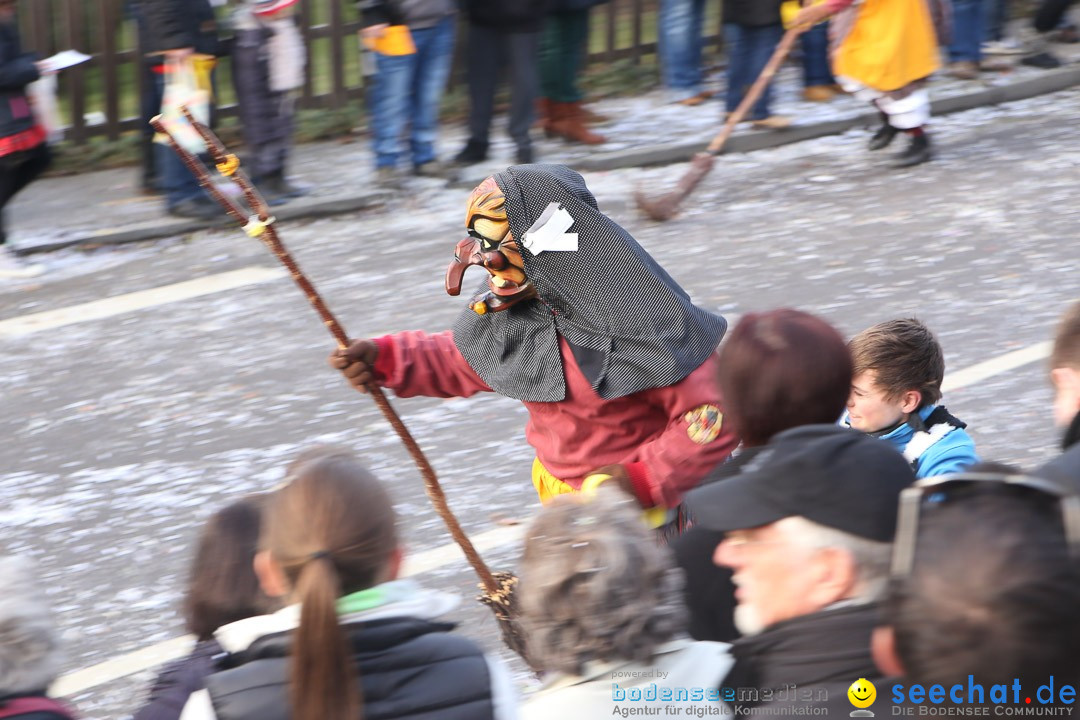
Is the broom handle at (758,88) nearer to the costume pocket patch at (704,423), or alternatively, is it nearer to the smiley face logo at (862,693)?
the costume pocket patch at (704,423)

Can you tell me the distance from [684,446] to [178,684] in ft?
4.13

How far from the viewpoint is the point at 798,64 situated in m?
11.2

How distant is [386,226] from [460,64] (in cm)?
307

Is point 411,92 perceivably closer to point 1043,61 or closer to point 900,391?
point 1043,61

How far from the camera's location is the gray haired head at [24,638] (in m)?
2.42

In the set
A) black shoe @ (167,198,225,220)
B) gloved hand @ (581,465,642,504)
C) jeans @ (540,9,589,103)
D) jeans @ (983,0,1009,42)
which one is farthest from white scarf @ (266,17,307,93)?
jeans @ (983,0,1009,42)

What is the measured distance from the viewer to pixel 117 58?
9.50 metres

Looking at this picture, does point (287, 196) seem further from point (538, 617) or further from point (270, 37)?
point (538, 617)

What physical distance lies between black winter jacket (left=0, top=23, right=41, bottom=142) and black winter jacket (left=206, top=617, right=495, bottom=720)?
6023mm

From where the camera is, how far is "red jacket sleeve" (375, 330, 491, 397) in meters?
3.52

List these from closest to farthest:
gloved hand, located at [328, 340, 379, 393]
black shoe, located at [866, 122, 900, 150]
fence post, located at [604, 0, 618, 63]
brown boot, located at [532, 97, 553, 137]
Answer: gloved hand, located at [328, 340, 379, 393] → black shoe, located at [866, 122, 900, 150] → brown boot, located at [532, 97, 553, 137] → fence post, located at [604, 0, 618, 63]

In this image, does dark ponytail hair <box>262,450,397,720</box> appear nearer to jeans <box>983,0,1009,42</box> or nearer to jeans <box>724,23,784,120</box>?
jeans <box>724,23,784,120</box>

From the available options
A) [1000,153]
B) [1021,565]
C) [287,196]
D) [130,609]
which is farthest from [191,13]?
[1021,565]

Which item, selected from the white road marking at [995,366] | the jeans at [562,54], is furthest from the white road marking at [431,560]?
the jeans at [562,54]
